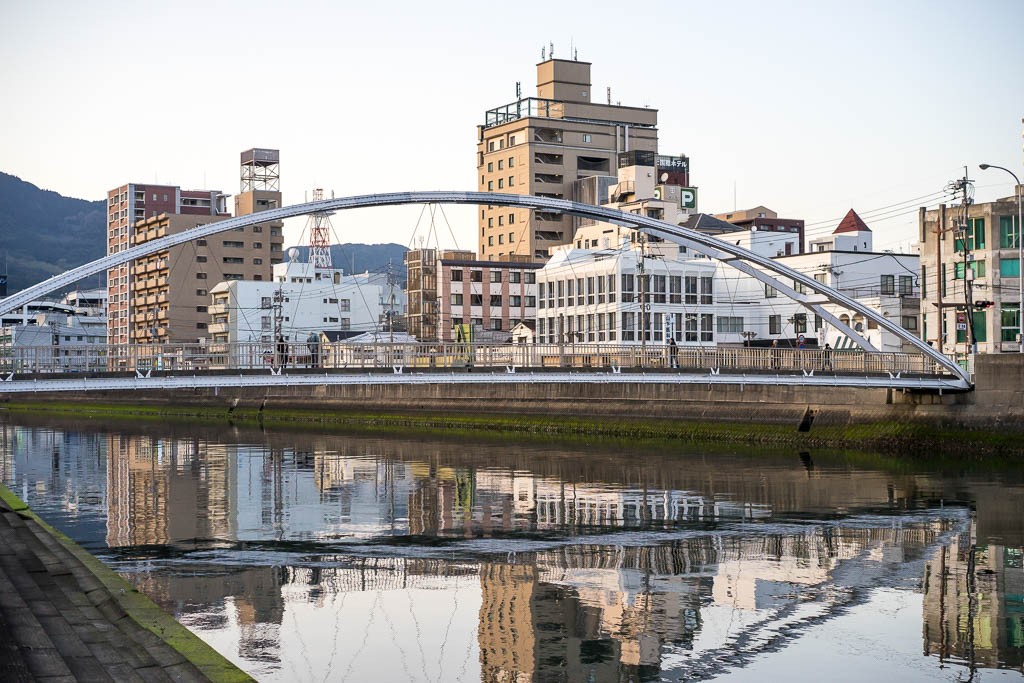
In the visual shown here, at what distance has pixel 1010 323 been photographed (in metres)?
57.7

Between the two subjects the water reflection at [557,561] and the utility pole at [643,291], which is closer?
the water reflection at [557,561]

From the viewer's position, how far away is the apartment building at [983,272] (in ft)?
189

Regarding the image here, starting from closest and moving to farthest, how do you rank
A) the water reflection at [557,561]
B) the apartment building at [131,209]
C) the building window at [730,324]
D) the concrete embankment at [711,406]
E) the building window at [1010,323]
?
the water reflection at [557,561]
the concrete embankment at [711,406]
the building window at [1010,323]
the building window at [730,324]
the apartment building at [131,209]

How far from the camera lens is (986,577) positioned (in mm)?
23406

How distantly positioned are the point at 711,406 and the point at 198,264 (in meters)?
83.3

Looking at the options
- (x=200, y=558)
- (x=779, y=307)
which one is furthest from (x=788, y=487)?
(x=779, y=307)

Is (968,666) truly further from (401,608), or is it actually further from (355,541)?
(355,541)

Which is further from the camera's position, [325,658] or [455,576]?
[455,576]

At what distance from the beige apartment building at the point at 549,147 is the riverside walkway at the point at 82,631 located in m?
96.9

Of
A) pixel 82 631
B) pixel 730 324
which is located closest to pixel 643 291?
pixel 730 324

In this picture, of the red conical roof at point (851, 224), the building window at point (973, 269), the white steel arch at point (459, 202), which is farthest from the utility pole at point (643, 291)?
the red conical roof at point (851, 224)

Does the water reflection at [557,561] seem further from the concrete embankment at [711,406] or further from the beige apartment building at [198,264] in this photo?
the beige apartment building at [198,264]

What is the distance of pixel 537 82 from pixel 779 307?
56.7 m

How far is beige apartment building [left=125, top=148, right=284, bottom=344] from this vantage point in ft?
414
